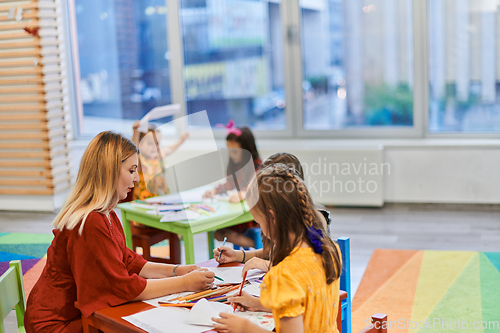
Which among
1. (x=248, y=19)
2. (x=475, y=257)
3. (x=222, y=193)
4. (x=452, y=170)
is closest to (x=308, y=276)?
(x=222, y=193)

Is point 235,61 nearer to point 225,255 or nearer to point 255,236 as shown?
point 255,236

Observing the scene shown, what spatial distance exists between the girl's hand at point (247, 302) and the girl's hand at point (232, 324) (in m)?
0.13

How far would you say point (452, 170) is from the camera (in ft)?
15.3

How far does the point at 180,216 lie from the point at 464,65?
335cm

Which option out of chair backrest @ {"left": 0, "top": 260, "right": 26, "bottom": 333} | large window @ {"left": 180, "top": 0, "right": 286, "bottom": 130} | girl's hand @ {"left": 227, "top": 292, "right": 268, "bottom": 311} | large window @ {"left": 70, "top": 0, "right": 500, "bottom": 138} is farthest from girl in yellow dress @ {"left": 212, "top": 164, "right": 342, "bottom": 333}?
large window @ {"left": 180, "top": 0, "right": 286, "bottom": 130}

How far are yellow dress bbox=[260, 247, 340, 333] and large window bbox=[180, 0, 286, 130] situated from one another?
4196mm

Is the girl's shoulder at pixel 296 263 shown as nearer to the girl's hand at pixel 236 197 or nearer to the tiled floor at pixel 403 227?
the girl's hand at pixel 236 197

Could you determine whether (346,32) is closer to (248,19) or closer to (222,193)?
(248,19)

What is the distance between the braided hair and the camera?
1.30 meters

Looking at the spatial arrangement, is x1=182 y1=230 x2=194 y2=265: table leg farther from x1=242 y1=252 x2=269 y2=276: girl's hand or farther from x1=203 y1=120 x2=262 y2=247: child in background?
x1=242 y1=252 x2=269 y2=276: girl's hand

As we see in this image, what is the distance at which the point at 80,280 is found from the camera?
153 centimetres

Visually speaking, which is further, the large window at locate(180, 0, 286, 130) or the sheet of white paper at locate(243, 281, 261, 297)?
the large window at locate(180, 0, 286, 130)

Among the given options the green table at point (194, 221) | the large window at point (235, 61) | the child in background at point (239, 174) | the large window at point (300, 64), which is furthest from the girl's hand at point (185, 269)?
the large window at point (235, 61)

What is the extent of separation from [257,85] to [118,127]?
1768 mm
